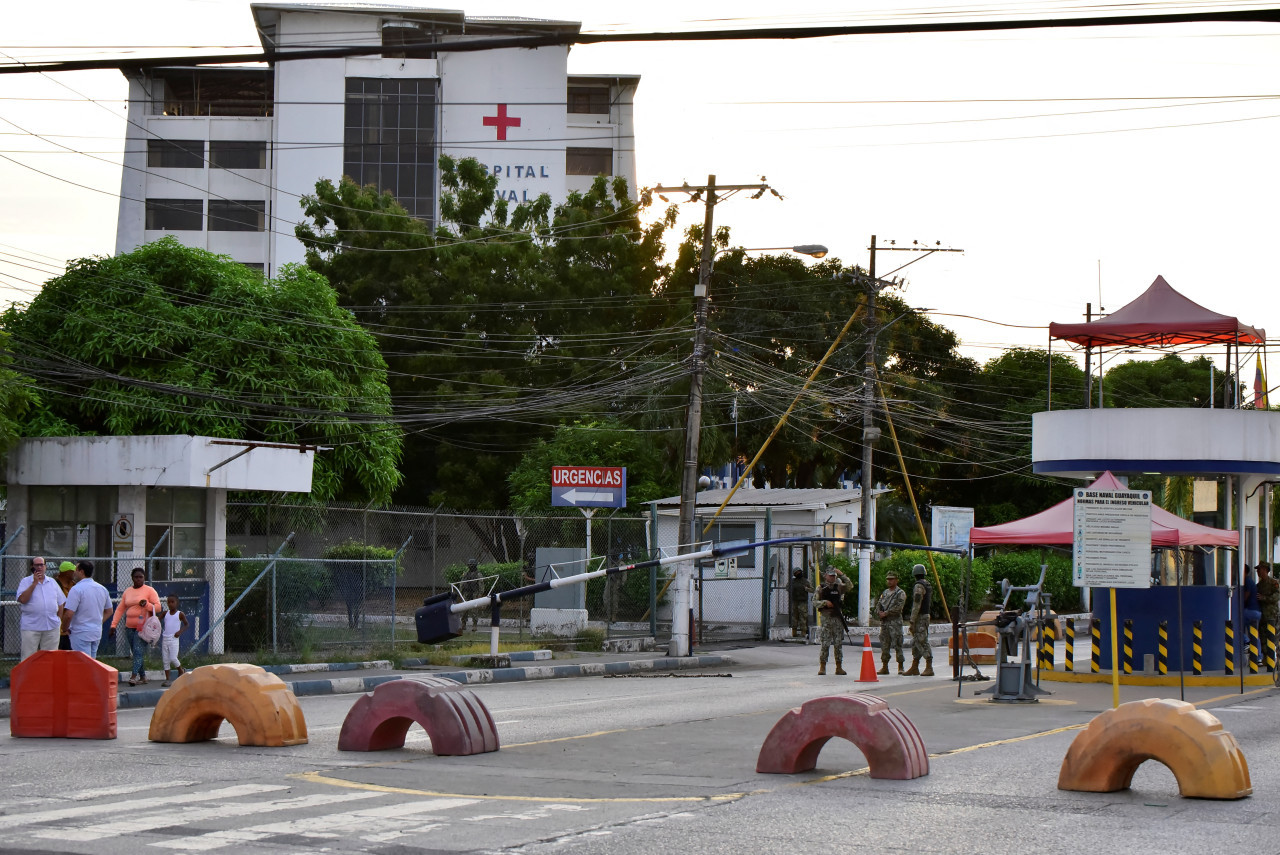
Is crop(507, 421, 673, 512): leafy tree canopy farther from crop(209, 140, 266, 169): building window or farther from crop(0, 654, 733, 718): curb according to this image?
crop(209, 140, 266, 169): building window

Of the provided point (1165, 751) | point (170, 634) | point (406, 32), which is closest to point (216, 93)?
point (406, 32)

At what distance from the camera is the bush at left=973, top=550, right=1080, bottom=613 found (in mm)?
42125

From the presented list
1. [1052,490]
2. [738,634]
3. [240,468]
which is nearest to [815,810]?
[240,468]

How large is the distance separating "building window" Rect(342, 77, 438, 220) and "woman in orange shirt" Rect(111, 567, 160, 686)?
5360cm

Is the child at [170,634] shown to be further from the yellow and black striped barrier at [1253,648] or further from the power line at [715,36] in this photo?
the yellow and black striped barrier at [1253,648]

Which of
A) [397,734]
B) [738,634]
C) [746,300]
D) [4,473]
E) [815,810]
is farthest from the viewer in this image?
[746,300]

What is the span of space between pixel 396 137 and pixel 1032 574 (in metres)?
42.6

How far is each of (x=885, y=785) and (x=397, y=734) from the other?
14.2ft

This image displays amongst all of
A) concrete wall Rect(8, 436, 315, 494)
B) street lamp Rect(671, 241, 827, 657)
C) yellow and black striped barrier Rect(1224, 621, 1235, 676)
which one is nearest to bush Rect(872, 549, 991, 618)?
street lamp Rect(671, 241, 827, 657)

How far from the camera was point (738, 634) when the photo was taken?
32.5 m

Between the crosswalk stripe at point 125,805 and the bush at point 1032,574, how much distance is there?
108 ft

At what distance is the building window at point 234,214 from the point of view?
72.0 m

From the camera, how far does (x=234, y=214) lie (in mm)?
72125

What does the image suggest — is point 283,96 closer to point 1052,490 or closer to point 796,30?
point 1052,490
